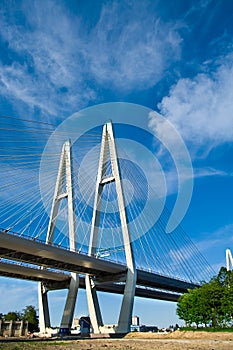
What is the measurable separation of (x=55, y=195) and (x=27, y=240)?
11.7 meters

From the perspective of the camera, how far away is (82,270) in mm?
44562

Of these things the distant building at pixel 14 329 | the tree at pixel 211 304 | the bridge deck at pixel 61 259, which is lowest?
the tree at pixel 211 304

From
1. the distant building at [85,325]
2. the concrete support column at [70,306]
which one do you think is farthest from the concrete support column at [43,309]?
the concrete support column at [70,306]

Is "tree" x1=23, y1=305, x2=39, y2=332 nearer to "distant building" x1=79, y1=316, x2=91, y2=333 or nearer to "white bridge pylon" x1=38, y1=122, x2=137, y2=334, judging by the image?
"distant building" x1=79, y1=316, x2=91, y2=333

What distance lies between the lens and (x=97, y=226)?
43094mm

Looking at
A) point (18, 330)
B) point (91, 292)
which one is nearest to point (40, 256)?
point (91, 292)

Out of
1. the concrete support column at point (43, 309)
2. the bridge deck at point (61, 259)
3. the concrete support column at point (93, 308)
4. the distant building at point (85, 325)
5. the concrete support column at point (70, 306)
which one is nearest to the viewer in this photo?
the bridge deck at point (61, 259)

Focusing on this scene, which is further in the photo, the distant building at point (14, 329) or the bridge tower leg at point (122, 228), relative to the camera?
the distant building at point (14, 329)

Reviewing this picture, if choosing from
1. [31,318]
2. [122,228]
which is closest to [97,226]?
[122,228]

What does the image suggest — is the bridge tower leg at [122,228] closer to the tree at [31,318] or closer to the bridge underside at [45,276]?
the bridge underside at [45,276]

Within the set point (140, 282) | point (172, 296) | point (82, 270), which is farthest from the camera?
point (172, 296)

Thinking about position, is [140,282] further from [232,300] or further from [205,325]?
[232,300]

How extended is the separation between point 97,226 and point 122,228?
327 cm

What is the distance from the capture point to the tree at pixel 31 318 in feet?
223
